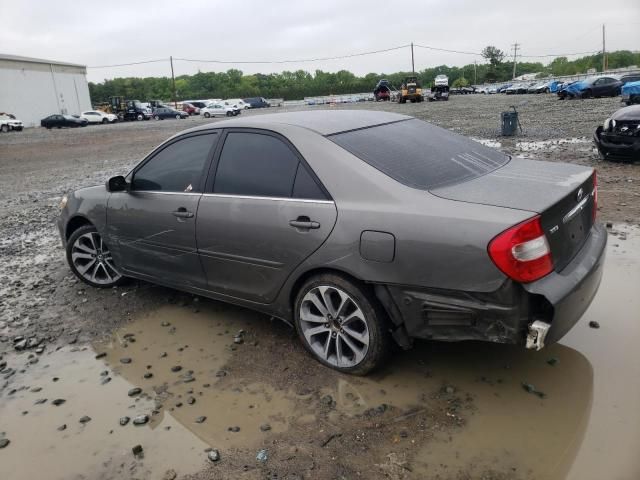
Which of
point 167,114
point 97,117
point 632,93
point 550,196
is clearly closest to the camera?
point 550,196

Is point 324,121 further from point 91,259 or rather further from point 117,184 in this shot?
point 91,259

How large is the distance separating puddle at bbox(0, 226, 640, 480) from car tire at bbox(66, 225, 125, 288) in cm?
115

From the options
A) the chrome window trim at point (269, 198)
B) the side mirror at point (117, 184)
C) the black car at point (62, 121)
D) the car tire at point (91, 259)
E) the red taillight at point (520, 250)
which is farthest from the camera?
the black car at point (62, 121)

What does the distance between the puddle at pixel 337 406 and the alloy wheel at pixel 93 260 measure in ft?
3.78

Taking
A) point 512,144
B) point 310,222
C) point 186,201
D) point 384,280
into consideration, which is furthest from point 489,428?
point 512,144

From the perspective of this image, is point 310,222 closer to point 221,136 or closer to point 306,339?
point 306,339

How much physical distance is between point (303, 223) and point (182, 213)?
1.22 meters

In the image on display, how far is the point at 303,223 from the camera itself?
325cm

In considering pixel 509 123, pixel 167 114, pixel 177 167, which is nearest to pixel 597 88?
pixel 509 123

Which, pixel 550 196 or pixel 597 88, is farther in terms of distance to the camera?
pixel 597 88

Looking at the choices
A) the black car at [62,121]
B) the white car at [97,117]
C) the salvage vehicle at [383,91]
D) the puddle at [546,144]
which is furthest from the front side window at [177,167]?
the salvage vehicle at [383,91]

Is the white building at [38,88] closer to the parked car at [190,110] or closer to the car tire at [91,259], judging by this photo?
the parked car at [190,110]

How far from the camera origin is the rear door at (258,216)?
328cm

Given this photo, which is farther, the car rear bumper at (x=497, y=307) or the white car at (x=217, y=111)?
the white car at (x=217, y=111)
